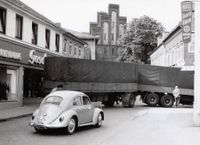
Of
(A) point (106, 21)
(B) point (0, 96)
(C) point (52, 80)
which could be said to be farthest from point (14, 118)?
(A) point (106, 21)

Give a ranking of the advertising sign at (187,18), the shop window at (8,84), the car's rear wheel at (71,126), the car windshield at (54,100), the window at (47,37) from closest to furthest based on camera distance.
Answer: the car's rear wheel at (71,126) < the car windshield at (54,100) < the advertising sign at (187,18) < the shop window at (8,84) < the window at (47,37)

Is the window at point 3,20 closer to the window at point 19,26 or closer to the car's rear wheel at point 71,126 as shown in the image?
the window at point 19,26

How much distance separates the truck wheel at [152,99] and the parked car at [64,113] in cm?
1418

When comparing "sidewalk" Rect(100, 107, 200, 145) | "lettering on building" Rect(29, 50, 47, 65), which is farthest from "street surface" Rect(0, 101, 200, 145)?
"lettering on building" Rect(29, 50, 47, 65)

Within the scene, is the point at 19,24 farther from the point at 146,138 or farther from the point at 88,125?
the point at 146,138

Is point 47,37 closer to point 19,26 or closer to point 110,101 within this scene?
point 19,26

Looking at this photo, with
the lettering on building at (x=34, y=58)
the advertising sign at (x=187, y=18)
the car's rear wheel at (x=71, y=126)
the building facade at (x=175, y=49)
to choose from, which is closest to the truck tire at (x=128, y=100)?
the building facade at (x=175, y=49)

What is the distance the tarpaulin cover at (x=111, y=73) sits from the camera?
2348cm

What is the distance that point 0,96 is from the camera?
70.7ft

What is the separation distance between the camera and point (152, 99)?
2803cm

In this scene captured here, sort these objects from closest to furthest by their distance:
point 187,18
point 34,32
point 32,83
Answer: point 187,18
point 34,32
point 32,83

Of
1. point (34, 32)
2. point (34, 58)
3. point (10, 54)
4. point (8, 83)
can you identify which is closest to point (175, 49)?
point (34, 32)

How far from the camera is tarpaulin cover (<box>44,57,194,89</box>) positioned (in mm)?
23484

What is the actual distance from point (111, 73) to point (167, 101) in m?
5.56
